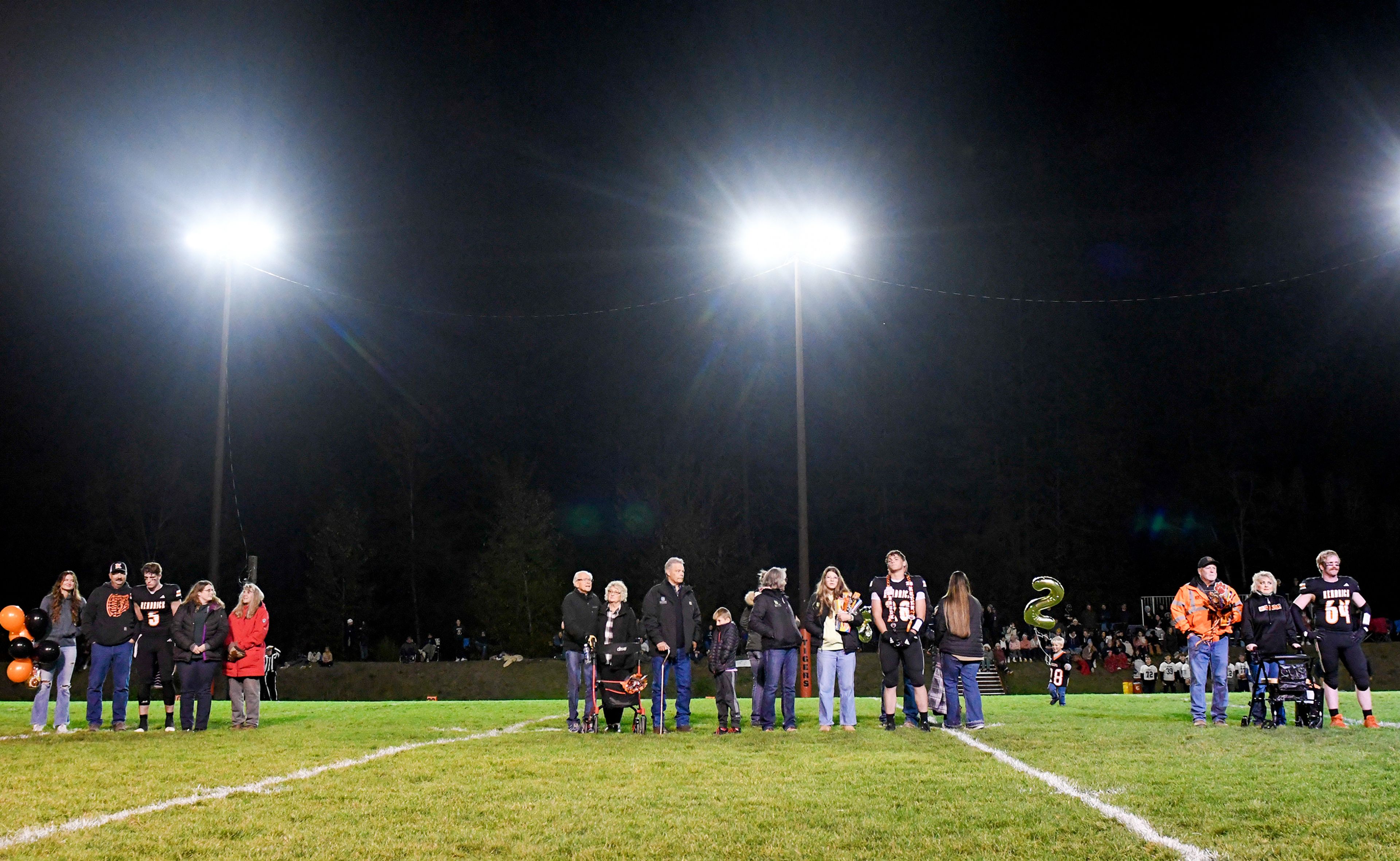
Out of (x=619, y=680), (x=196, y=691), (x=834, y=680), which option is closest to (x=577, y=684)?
(x=619, y=680)

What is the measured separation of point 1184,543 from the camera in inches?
1954

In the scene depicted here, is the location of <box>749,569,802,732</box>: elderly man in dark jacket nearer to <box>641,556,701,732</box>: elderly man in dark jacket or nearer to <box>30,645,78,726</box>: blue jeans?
<box>641,556,701,732</box>: elderly man in dark jacket

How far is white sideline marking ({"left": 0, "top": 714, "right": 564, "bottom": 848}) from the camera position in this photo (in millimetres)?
6141

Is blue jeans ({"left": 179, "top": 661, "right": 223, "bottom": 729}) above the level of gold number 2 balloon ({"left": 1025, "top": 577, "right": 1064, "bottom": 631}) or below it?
below

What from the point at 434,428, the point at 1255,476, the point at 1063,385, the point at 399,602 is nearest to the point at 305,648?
the point at 399,602

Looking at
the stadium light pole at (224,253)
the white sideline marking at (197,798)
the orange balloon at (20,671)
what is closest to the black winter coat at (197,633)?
the orange balloon at (20,671)

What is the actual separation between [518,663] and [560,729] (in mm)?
14107

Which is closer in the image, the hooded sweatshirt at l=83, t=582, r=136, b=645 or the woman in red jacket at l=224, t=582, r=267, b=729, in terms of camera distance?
the woman in red jacket at l=224, t=582, r=267, b=729

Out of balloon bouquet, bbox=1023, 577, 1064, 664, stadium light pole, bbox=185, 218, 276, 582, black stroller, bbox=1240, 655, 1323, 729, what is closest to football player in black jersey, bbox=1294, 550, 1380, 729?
black stroller, bbox=1240, 655, 1323, 729

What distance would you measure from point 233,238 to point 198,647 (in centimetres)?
1266

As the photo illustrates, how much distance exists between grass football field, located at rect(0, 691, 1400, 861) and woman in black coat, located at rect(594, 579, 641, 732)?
0.57 metres

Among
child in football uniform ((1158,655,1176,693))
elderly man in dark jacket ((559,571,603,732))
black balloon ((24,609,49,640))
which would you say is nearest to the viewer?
black balloon ((24,609,49,640))

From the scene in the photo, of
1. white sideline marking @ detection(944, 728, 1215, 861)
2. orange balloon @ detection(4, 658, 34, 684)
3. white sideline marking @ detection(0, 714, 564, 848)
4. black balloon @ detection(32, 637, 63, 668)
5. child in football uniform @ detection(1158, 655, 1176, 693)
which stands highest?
black balloon @ detection(32, 637, 63, 668)

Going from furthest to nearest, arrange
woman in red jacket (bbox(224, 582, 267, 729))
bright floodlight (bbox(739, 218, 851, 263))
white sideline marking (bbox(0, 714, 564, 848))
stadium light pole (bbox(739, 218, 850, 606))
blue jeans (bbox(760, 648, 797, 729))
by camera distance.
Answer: bright floodlight (bbox(739, 218, 851, 263)), stadium light pole (bbox(739, 218, 850, 606)), woman in red jacket (bbox(224, 582, 267, 729)), blue jeans (bbox(760, 648, 797, 729)), white sideline marking (bbox(0, 714, 564, 848))
